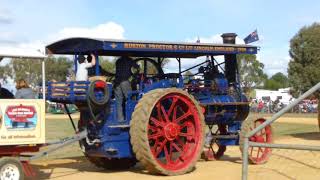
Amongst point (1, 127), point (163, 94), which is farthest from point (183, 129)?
point (1, 127)

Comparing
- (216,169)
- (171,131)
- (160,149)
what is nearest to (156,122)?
(171,131)

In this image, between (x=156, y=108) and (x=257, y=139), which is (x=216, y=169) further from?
(x=156, y=108)

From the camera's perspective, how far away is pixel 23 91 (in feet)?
35.2

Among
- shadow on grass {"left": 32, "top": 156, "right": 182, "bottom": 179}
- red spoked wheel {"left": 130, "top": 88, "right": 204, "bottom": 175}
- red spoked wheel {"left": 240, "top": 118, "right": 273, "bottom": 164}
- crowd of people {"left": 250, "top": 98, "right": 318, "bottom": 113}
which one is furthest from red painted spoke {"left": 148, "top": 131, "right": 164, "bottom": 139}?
crowd of people {"left": 250, "top": 98, "right": 318, "bottom": 113}

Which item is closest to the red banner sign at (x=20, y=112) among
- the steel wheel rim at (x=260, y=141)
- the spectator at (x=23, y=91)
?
the spectator at (x=23, y=91)

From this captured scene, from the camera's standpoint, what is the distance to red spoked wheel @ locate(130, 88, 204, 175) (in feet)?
36.8

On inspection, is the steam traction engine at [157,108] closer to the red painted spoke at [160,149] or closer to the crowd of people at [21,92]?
the red painted spoke at [160,149]

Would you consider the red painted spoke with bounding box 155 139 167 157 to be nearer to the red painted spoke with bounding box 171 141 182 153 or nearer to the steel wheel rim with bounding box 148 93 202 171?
the steel wheel rim with bounding box 148 93 202 171

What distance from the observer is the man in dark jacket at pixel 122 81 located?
12.0m

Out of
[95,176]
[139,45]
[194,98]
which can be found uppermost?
[139,45]

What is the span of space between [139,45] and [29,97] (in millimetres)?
2442

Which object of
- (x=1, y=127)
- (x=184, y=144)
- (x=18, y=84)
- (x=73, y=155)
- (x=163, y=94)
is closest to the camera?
(x=1, y=127)

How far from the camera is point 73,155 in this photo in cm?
1619

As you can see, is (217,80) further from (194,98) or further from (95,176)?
(95,176)
